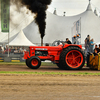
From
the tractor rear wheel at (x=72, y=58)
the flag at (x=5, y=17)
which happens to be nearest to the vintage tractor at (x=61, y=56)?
the tractor rear wheel at (x=72, y=58)

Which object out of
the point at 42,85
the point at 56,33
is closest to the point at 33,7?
the point at 42,85

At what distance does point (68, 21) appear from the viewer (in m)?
31.8

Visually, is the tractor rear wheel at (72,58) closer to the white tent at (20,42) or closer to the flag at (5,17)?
the flag at (5,17)

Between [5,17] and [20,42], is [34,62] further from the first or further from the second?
[20,42]

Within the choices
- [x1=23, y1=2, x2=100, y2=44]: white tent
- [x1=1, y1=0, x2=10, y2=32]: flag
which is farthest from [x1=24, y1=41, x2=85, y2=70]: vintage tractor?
[x1=23, y1=2, x2=100, y2=44]: white tent

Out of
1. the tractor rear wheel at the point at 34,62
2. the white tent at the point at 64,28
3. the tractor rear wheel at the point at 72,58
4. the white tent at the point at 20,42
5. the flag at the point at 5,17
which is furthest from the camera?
the white tent at the point at 64,28

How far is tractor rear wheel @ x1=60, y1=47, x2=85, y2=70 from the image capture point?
8.34 meters

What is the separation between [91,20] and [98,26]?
147 cm

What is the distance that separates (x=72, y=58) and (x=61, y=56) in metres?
0.51

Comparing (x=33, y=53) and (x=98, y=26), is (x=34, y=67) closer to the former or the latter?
(x=33, y=53)

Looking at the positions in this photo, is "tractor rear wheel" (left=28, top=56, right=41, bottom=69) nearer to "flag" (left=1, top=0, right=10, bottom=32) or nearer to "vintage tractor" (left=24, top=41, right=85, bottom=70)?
"vintage tractor" (left=24, top=41, right=85, bottom=70)

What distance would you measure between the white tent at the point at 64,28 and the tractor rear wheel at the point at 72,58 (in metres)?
20.7

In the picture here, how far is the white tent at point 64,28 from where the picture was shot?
29688 mm

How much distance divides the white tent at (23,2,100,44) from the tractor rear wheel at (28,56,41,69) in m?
20.9
